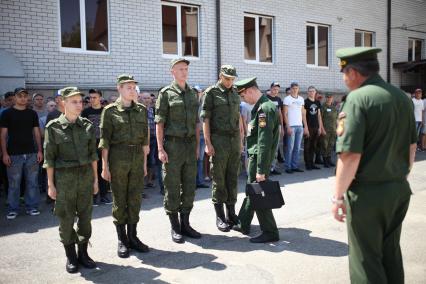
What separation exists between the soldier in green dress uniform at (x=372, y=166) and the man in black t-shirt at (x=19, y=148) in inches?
208

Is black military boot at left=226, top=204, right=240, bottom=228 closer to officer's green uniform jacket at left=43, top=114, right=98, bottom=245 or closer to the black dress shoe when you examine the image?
the black dress shoe

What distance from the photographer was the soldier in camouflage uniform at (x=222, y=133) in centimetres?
546

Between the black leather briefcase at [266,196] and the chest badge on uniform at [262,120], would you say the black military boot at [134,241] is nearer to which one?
the black leather briefcase at [266,196]

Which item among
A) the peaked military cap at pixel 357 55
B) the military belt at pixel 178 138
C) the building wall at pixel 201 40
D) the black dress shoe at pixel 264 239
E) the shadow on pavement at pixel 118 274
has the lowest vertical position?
the shadow on pavement at pixel 118 274

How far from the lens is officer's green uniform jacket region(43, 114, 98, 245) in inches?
164

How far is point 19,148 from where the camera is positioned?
6602mm

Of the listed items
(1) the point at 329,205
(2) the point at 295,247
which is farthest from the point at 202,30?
(2) the point at 295,247

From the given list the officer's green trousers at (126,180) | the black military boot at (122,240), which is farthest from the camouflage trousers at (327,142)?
the black military boot at (122,240)

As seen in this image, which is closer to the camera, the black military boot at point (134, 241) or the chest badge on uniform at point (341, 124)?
the chest badge on uniform at point (341, 124)

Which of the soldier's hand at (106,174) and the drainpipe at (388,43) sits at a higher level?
the drainpipe at (388,43)

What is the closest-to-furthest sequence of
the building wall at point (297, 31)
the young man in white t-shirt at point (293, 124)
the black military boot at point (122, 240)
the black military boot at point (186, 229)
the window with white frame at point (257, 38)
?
the black military boot at point (122, 240), the black military boot at point (186, 229), the young man in white t-shirt at point (293, 124), the building wall at point (297, 31), the window with white frame at point (257, 38)

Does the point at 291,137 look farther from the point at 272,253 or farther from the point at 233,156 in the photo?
the point at 272,253

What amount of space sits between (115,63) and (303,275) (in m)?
7.33

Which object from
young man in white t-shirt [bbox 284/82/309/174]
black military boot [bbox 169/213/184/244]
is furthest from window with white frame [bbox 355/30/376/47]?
black military boot [bbox 169/213/184/244]
